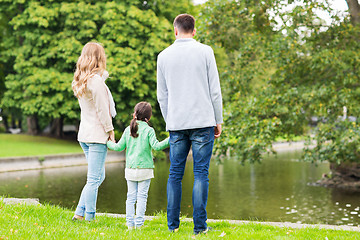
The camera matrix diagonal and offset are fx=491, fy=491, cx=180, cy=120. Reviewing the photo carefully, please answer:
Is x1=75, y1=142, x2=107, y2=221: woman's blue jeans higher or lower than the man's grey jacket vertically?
lower

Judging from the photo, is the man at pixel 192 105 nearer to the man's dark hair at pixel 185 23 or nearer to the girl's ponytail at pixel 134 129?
the man's dark hair at pixel 185 23

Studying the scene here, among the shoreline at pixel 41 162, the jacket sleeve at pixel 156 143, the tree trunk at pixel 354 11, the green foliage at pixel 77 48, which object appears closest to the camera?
the jacket sleeve at pixel 156 143

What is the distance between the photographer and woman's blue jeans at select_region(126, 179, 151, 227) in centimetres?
552

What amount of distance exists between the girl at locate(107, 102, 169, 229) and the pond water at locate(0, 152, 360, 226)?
259 centimetres

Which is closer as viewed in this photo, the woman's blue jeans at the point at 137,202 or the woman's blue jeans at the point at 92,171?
the woman's blue jeans at the point at 92,171

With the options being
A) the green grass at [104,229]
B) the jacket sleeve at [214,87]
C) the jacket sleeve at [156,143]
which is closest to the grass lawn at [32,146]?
the green grass at [104,229]

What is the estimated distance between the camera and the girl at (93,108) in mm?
5348

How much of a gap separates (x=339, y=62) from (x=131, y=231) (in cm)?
929

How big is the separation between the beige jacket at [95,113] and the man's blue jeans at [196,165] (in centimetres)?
85

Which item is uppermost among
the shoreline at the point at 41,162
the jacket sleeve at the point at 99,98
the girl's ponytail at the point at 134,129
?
the jacket sleeve at the point at 99,98

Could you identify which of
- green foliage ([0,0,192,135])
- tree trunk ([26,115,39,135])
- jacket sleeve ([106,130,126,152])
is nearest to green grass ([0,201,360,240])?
jacket sleeve ([106,130,126,152])

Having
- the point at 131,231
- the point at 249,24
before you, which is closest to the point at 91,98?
the point at 131,231

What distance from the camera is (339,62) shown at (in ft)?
41.7

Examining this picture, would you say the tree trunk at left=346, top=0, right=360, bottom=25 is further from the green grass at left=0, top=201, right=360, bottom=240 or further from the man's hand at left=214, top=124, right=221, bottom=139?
the man's hand at left=214, top=124, right=221, bottom=139
